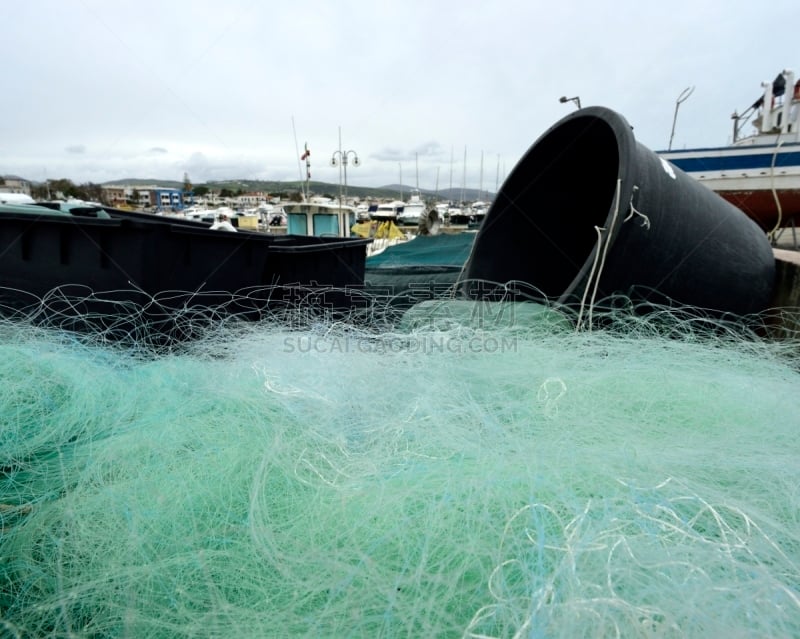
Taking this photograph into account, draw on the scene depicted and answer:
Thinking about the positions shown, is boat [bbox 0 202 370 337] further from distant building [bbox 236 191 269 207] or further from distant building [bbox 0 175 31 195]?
distant building [bbox 236 191 269 207]

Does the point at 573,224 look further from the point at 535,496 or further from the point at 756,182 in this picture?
the point at 756,182

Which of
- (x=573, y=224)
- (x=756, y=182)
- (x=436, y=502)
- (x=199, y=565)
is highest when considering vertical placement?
(x=756, y=182)

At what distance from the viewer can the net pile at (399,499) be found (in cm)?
105

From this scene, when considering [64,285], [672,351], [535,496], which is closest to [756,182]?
[672,351]

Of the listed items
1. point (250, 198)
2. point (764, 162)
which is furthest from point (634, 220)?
point (250, 198)

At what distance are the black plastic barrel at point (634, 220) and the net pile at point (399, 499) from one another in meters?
0.84

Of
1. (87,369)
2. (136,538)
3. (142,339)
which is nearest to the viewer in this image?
(136,538)

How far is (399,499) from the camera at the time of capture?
130cm

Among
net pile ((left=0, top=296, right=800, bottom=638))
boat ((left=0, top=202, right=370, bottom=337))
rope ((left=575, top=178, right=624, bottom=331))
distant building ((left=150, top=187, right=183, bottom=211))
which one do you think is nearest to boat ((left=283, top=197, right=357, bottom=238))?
boat ((left=0, top=202, right=370, bottom=337))

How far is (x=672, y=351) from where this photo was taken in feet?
7.85

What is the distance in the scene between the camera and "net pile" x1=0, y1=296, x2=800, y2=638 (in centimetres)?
105

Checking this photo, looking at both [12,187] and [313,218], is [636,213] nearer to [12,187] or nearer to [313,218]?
[313,218]

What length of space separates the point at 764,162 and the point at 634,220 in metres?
11.2

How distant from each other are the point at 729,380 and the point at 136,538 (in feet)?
7.73
